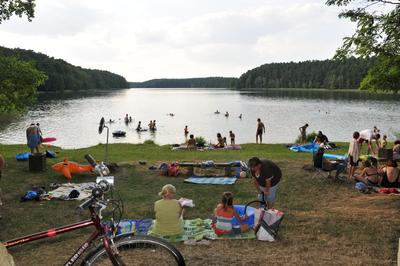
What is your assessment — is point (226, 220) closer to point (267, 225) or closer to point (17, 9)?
point (267, 225)

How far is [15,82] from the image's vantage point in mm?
16781

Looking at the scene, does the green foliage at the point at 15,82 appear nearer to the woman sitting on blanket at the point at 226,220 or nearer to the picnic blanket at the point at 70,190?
the picnic blanket at the point at 70,190

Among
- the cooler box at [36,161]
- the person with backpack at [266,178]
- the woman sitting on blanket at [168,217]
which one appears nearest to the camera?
the woman sitting on blanket at [168,217]

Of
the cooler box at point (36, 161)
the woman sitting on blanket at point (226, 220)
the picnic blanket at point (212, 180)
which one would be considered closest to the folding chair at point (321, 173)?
the picnic blanket at point (212, 180)

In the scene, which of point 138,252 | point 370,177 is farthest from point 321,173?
point 138,252

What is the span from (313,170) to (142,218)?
26.5ft

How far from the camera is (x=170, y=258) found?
5395 millimetres

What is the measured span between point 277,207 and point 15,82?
38.8ft

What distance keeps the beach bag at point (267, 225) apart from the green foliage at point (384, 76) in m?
5.86

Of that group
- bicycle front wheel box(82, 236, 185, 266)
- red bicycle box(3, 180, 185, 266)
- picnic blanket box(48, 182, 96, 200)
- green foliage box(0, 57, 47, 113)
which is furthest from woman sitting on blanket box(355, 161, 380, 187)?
green foliage box(0, 57, 47, 113)

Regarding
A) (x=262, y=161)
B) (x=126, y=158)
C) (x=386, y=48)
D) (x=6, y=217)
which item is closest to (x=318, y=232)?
(x=262, y=161)

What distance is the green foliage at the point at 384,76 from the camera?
38.9 feet

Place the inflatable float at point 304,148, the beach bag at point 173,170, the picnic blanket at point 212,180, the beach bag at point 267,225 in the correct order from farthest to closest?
the inflatable float at point 304,148 → the beach bag at point 173,170 → the picnic blanket at point 212,180 → the beach bag at point 267,225

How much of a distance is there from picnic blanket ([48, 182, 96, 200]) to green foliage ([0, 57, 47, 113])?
449 cm
